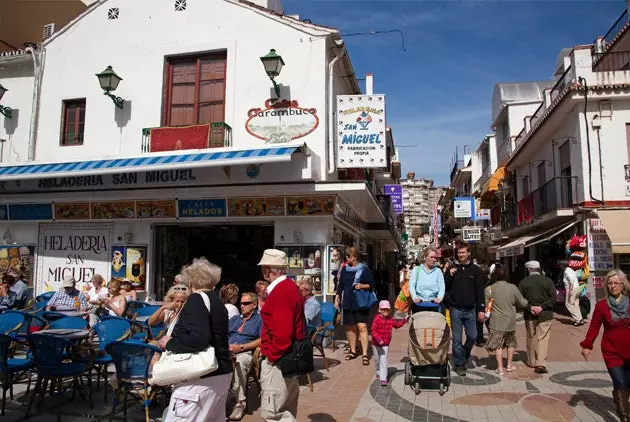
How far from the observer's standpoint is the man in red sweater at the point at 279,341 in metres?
3.76

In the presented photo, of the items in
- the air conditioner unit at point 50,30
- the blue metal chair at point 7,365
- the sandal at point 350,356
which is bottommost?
the sandal at point 350,356

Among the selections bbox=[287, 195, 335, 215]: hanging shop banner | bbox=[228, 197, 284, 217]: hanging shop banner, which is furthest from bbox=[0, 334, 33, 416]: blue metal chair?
bbox=[287, 195, 335, 215]: hanging shop banner

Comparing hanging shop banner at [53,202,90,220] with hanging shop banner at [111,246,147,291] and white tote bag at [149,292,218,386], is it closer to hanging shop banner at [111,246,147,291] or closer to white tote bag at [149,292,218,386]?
hanging shop banner at [111,246,147,291]

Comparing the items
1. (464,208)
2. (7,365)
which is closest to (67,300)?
(7,365)

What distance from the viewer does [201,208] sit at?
11.9 metres

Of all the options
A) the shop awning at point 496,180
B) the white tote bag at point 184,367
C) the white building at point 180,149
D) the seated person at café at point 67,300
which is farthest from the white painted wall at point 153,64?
the shop awning at point 496,180

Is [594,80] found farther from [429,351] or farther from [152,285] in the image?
[152,285]

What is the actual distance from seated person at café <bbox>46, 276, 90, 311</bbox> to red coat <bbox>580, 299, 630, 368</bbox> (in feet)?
26.4

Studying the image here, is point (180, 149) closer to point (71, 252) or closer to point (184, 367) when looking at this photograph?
point (71, 252)

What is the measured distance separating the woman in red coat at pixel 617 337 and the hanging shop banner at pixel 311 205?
6497mm

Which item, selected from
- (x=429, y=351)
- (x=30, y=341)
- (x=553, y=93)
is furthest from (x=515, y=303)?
(x=553, y=93)

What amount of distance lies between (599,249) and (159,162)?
12.6m

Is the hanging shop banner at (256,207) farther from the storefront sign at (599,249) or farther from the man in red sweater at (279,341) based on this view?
the storefront sign at (599,249)

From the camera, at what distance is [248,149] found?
10477mm
